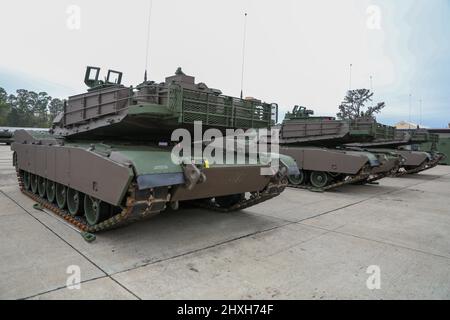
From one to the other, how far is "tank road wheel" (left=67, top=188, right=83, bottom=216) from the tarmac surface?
0.30 meters

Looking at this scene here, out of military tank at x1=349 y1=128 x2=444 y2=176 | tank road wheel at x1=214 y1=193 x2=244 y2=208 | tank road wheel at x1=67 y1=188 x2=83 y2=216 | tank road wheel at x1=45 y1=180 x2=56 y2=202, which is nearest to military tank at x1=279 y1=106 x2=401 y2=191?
tank road wheel at x1=214 y1=193 x2=244 y2=208

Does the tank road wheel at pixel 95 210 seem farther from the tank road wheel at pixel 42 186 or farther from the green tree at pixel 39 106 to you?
the green tree at pixel 39 106

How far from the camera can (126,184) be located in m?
4.41

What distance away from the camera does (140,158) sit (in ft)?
15.6

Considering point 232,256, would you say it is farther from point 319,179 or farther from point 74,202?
point 319,179

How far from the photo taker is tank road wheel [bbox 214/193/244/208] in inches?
296

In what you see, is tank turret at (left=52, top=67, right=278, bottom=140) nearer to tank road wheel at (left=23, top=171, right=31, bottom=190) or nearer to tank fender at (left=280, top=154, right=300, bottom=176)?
tank fender at (left=280, top=154, right=300, bottom=176)

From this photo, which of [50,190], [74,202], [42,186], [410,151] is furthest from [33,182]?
[410,151]

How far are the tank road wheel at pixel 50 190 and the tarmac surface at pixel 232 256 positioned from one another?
44 centimetres

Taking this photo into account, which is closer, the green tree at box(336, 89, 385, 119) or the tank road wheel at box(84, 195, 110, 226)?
the tank road wheel at box(84, 195, 110, 226)
